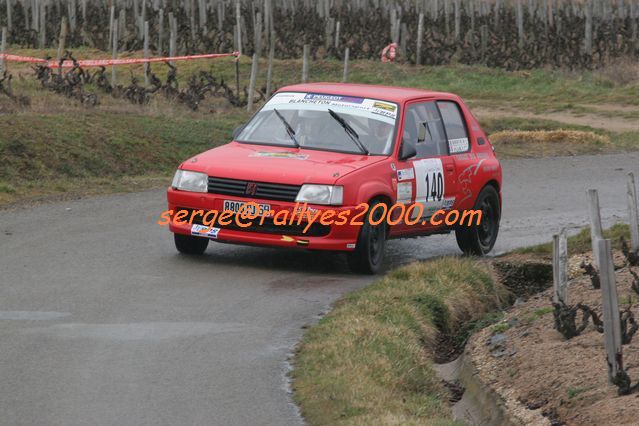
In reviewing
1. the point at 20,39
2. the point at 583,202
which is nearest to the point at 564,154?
the point at 583,202

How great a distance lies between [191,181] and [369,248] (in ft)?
5.70

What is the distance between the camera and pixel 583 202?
1809 centimetres

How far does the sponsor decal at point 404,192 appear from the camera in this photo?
42.6ft

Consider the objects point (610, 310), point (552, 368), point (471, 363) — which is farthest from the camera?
point (471, 363)

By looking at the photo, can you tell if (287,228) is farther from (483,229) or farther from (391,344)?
(391,344)

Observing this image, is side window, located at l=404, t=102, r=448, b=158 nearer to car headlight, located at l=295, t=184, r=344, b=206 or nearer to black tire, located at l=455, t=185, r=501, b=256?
black tire, located at l=455, t=185, r=501, b=256

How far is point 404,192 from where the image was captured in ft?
43.0

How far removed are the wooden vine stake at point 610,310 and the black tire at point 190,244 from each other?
618 cm

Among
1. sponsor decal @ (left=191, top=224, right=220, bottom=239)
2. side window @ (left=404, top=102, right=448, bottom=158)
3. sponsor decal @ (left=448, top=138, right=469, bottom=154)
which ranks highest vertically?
side window @ (left=404, top=102, right=448, bottom=158)

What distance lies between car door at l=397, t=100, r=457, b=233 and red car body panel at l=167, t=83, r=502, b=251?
0.06ft

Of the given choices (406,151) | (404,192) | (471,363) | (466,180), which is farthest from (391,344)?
(466,180)

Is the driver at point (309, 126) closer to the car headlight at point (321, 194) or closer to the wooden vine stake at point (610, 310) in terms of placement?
the car headlight at point (321, 194)

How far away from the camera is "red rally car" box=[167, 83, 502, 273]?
1234 cm

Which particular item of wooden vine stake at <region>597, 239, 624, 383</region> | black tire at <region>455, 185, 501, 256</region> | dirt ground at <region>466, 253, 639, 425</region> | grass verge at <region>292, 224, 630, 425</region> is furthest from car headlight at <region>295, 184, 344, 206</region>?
wooden vine stake at <region>597, 239, 624, 383</region>
